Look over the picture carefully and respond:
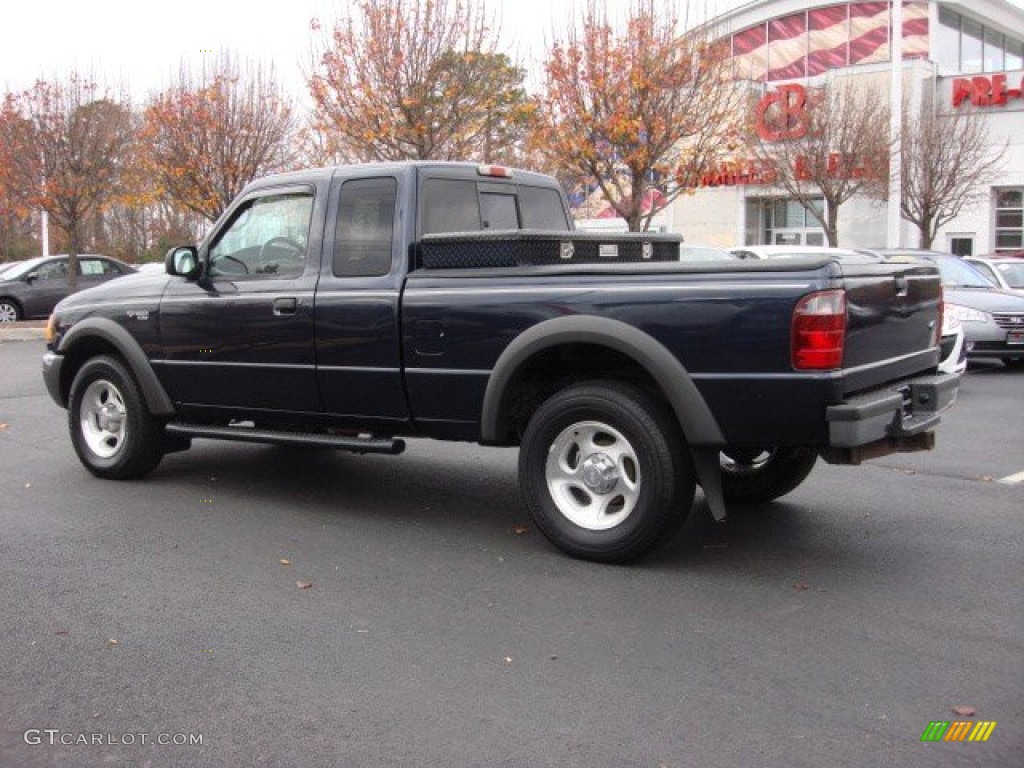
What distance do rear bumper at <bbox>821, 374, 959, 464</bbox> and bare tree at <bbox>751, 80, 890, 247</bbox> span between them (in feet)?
76.9

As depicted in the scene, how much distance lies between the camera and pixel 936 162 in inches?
1141

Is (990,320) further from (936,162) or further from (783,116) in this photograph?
(783,116)

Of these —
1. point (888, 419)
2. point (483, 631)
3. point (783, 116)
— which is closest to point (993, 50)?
point (783, 116)

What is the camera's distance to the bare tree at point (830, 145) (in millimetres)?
28781

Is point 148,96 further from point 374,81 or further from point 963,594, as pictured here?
point 963,594

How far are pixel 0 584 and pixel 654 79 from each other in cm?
1604

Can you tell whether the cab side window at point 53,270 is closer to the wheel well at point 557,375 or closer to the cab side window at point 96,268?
the cab side window at point 96,268

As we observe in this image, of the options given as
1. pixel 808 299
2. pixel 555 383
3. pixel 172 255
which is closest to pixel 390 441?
pixel 555 383

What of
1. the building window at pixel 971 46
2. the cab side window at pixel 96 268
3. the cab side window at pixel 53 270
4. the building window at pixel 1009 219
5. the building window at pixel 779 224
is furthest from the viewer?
the building window at pixel 971 46

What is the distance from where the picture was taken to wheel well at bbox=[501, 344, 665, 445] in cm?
561

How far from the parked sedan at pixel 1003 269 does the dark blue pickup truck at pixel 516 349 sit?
10824 millimetres

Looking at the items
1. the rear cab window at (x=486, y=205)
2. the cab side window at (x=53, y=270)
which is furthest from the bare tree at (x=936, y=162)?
the rear cab window at (x=486, y=205)

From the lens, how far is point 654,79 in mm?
19281

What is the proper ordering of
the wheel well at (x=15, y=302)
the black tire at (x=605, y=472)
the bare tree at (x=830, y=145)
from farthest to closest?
the bare tree at (x=830, y=145)
the wheel well at (x=15, y=302)
the black tire at (x=605, y=472)
